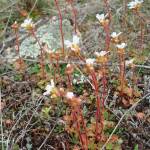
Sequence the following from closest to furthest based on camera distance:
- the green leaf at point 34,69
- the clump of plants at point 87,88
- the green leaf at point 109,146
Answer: the clump of plants at point 87,88 → the green leaf at point 109,146 → the green leaf at point 34,69

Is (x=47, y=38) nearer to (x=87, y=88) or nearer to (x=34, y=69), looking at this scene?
(x=34, y=69)

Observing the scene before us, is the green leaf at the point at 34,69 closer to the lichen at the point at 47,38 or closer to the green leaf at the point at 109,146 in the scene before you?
the lichen at the point at 47,38

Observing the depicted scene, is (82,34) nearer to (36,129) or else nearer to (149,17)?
(149,17)

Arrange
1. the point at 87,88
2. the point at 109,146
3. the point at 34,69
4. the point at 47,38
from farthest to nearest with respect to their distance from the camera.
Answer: the point at 47,38 < the point at 34,69 < the point at 87,88 < the point at 109,146

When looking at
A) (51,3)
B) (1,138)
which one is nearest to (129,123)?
(1,138)

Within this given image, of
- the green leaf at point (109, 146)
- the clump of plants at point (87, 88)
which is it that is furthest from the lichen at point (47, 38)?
the green leaf at point (109, 146)

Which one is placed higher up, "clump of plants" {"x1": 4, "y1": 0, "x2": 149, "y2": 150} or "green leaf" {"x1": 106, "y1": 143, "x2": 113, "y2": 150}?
"clump of plants" {"x1": 4, "y1": 0, "x2": 149, "y2": 150}

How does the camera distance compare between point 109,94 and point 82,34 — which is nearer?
point 109,94

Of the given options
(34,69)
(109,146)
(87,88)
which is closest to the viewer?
(109,146)

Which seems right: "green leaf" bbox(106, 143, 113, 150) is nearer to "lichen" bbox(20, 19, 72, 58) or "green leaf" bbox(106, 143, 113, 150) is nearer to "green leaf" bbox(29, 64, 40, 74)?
"green leaf" bbox(29, 64, 40, 74)

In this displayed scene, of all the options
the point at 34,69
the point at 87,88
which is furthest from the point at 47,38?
the point at 87,88

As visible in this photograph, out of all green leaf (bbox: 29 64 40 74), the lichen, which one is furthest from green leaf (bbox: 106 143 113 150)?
the lichen
